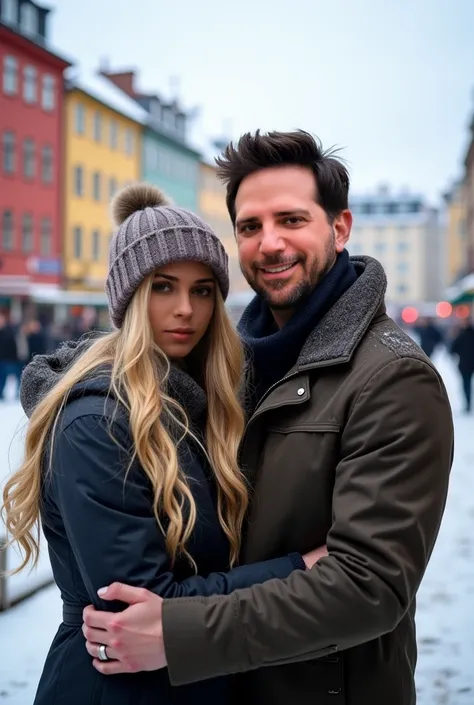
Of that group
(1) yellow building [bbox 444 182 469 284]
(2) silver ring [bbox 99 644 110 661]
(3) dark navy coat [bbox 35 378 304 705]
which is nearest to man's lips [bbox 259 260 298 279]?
(3) dark navy coat [bbox 35 378 304 705]

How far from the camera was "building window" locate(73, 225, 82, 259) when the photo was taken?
3706 cm

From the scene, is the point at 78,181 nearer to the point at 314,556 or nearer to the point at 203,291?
the point at 203,291

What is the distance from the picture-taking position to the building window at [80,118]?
120ft

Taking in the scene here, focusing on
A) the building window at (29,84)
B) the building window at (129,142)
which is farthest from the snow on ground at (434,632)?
the building window at (129,142)

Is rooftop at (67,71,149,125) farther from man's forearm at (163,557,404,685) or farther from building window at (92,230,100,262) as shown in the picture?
man's forearm at (163,557,404,685)

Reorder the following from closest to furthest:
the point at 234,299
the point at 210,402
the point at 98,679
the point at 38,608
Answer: the point at 98,679, the point at 210,402, the point at 38,608, the point at 234,299

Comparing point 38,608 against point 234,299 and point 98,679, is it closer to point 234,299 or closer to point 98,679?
point 98,679

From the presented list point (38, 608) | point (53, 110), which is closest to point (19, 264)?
point (53, 110)

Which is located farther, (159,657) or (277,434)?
(277,434)

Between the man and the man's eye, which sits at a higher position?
the man's eye

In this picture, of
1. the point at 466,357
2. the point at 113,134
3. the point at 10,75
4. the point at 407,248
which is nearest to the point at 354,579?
the point at 466,357

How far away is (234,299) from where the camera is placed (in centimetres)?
4497

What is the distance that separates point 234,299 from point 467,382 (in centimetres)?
3081

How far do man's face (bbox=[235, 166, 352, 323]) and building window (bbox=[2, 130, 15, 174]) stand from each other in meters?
31.3
